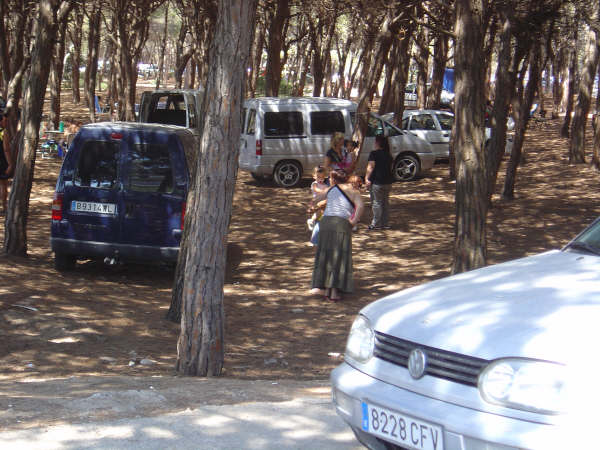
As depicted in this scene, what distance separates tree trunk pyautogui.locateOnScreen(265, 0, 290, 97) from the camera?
22.0m

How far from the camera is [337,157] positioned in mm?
12906

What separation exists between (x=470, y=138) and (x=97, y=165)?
15.0 ft

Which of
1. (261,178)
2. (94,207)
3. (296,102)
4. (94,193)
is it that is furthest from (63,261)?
(261,178)

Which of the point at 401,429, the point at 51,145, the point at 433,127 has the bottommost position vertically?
the point at 401,429

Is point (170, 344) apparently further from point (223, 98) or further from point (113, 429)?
point (113, 429)

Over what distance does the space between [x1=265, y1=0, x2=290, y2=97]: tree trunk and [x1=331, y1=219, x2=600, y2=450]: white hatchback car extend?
18.8 metres

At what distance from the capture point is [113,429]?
14.6 feet

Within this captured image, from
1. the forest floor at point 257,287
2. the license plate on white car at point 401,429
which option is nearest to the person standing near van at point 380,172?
the forest floor at point 257,287

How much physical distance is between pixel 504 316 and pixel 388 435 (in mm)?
726

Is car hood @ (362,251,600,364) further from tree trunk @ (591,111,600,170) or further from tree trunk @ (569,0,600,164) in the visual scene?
tree trunk @ (569,0,600,164)

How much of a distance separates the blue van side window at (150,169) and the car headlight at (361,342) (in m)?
6.21

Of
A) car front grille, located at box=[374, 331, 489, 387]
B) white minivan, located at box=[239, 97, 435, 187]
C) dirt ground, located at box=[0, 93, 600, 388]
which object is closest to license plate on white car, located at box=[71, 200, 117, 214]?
dirt ground, located at box=[0, 93, 600, 388]

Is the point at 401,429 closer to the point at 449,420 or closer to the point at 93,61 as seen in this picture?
the point at 449,420

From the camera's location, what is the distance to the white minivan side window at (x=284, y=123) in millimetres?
19750
